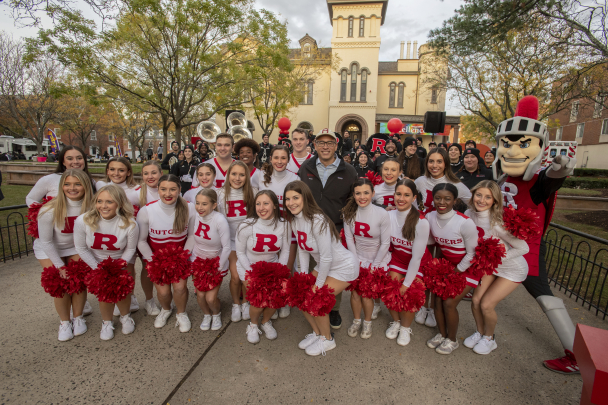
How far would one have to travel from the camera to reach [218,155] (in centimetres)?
412

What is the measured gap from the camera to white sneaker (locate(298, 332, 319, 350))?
3.05 metres

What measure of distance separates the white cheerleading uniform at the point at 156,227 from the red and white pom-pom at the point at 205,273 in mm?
382

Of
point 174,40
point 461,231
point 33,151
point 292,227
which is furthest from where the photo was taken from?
point 33,151

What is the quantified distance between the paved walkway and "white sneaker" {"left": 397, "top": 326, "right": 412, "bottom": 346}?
56 millimetres

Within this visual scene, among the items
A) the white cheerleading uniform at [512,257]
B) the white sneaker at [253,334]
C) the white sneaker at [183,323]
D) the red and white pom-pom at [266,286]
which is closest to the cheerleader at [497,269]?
the white cheerleading uniform at [512,257]

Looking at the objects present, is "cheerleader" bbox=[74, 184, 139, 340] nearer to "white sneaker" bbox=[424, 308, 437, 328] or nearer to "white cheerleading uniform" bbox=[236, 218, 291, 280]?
"white cheerleading uniform" bbox=[236, 218, 291, 280]

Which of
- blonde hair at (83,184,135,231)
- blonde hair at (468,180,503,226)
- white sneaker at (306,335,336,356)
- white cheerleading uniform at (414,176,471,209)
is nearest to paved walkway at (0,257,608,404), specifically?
white sneaker at (306,335,336,356)

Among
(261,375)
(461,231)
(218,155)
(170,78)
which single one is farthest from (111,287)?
(170,78)

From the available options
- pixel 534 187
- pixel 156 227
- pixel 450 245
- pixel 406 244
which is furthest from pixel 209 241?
pixel 534 187

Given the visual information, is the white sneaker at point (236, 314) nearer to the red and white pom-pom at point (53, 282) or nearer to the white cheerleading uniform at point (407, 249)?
the red and white pom-pom at point (53, 282)

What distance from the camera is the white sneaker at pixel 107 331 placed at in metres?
3.12

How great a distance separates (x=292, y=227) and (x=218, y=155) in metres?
1.67

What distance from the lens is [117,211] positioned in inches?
123

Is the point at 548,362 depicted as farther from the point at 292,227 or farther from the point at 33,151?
the point at 33,151
